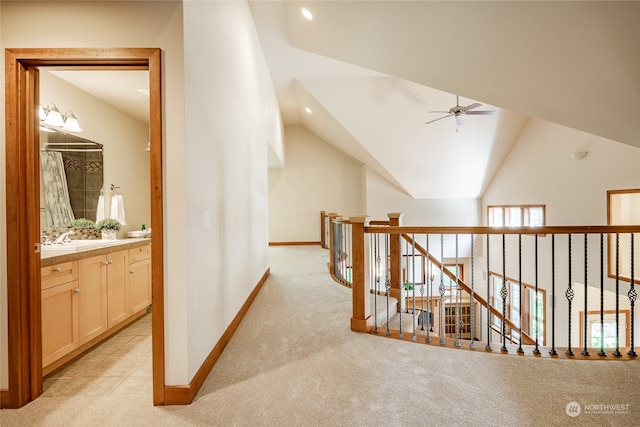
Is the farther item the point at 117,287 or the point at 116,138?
the point at 116,138

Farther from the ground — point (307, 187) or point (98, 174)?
point (307, 187)

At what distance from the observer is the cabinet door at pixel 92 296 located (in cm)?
242

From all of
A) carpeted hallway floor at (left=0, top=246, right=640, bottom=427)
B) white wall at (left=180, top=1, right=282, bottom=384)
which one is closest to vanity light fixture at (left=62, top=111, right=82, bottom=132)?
white wall at (left=180, top=1, right=282, bottom=384)

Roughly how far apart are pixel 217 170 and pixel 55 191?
198 centimetres

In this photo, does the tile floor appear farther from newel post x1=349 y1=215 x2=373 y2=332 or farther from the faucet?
newel post x1=349 y1=215 x2=373 y2=332

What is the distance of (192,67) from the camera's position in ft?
6.15

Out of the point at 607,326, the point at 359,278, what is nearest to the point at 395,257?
the point at 359,278

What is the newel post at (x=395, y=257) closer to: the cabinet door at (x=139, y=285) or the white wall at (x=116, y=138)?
the cabinet door at (x=139, y=285)

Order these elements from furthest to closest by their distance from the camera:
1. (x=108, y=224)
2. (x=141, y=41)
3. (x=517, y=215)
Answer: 1. (x=517, y=215)
2. (x=108, y=224)
3. (x=141, y=41)

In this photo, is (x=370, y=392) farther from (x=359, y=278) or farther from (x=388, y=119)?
(x=388, y=119)

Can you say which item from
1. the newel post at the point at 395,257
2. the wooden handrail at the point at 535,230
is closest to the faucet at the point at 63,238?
the wooden handrail at the point at 535,230

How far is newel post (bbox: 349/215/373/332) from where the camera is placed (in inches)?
109

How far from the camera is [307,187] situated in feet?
31.6

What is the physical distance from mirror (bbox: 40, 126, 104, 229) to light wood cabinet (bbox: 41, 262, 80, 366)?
0.96 meters
